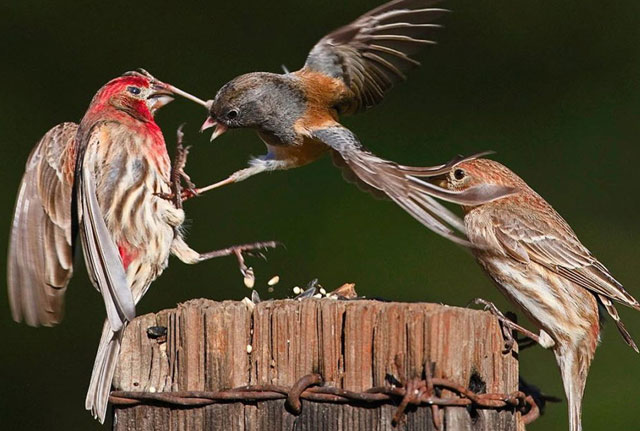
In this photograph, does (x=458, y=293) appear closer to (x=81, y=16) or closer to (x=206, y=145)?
(x=206, y=145)

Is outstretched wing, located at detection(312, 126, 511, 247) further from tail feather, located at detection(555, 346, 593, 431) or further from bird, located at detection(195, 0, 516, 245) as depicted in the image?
tail feather, located at detection(555, 346, 593, 431)

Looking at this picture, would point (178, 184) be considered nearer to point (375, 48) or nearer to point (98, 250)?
point (98, 250)

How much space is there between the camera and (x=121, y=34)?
9.07 metres

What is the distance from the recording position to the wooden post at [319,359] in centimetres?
350

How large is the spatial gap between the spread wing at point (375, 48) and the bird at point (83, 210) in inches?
36.5

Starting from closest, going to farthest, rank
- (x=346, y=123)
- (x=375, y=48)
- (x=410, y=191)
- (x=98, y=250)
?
1. (x=410, y=191)
2. (x=98, y=250)
3. (x=375, y=48)
4. (x=346, y=123)

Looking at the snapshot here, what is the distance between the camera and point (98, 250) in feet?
15.4

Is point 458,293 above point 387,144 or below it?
below

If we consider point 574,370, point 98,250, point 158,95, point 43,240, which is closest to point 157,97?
point 158,95

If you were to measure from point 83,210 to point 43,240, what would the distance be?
1.46 ft

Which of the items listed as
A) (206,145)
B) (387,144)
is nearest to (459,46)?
(387,144)

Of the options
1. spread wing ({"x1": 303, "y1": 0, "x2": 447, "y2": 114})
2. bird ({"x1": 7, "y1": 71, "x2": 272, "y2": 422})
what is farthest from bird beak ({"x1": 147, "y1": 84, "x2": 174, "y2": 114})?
spread wing ({"x1": 303, "y1": 0, "x2": 447, "y2": 114})

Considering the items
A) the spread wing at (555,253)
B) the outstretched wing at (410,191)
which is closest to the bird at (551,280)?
the spread wing at (555,253)

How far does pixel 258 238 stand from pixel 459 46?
2.24m
